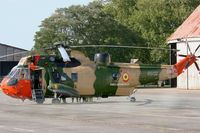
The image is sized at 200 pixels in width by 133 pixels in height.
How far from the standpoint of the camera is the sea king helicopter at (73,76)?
31.5 meters

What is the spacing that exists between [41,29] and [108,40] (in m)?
9.43

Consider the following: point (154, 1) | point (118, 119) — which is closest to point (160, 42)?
point (154, 1)

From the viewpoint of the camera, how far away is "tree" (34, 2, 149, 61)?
261ft

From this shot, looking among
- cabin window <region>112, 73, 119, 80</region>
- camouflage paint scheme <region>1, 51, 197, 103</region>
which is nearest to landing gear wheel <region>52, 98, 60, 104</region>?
camouflage paint scheme <region>1, 51, 197, 103</region>

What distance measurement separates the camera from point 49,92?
31.8m

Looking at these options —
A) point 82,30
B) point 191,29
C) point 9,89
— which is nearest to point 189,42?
point 191,29

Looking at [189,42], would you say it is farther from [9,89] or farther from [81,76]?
[9,89]

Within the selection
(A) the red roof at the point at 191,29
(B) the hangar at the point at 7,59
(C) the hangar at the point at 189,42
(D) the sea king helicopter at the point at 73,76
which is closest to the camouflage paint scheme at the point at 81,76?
(D) the sea king helicopter at the point at 73,76

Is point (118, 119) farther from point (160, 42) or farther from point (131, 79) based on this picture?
point (160, 42)

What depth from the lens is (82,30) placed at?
80.1 m

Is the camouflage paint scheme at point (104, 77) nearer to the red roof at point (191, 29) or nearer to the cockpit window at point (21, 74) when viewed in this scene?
the cockpit window at point (21, 74)

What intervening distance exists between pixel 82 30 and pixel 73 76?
48.1 meters

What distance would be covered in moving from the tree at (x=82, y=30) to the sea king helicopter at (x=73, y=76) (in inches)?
1816

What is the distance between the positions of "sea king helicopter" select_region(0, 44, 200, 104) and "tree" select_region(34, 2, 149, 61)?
151 ft
